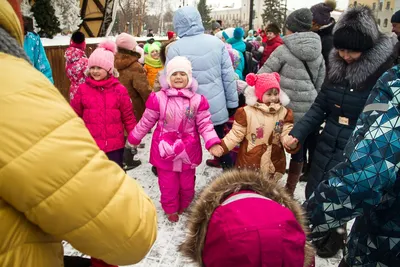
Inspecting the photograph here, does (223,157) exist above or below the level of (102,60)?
below

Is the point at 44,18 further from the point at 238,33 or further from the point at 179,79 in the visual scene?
the point at 179,79

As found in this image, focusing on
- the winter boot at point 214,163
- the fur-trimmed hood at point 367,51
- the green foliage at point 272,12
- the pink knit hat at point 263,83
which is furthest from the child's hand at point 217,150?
the green foliage at point 272,12

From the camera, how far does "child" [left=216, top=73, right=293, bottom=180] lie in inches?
135

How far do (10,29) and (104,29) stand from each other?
11.8 metres

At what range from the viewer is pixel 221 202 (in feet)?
4.66

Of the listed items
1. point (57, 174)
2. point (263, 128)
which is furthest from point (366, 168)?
point (263, 128)

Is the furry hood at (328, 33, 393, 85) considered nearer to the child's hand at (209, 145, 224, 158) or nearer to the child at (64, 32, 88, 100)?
the child's hand at (209, 145, 224, 158)

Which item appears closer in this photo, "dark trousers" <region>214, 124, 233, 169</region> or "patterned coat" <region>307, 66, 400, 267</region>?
"patterned coat" <region>307, 66, 400, 267</region>

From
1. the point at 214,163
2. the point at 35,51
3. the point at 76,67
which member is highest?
the point at 35,51

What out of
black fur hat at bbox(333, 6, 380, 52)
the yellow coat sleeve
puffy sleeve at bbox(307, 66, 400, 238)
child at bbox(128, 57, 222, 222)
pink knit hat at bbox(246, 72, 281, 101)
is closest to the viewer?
the yellow coat sleeve

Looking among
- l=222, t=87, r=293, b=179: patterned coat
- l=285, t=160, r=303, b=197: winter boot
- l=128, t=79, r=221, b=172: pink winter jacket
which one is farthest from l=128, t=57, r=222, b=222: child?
l=285, t=160, r=303, b=197: winter boot

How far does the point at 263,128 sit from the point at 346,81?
978 mm

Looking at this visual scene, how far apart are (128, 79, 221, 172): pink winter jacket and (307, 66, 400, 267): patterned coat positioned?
6.69 feet

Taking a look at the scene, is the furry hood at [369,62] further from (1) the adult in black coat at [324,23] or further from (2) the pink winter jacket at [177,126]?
(1) the adult in black coat at [324,23]
